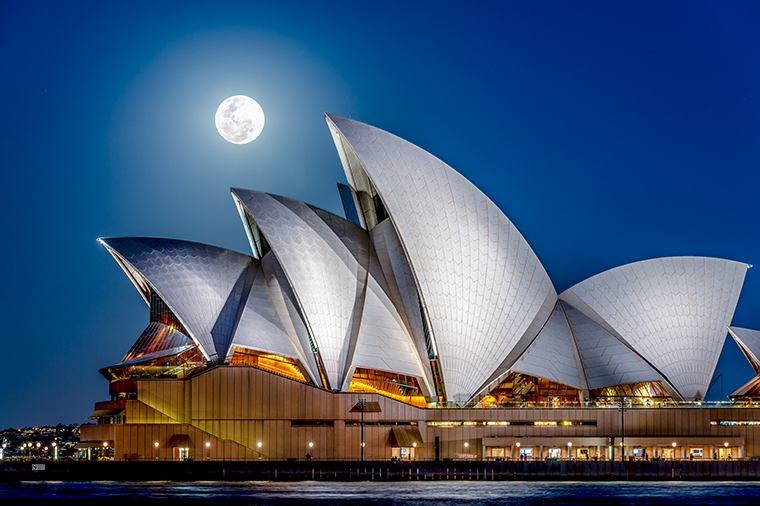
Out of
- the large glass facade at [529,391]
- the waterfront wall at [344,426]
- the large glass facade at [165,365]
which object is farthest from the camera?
the large glass facade at [529,391]

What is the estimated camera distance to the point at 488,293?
64.3m

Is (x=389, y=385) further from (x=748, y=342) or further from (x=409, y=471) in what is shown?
(x=748, y=342)

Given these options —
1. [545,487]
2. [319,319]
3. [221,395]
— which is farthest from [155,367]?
[545,487]

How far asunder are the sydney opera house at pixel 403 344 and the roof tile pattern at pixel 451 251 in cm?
13

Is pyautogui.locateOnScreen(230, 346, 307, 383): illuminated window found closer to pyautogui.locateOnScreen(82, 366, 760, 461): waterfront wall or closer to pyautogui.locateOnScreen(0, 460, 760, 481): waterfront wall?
pyautogui.locateOnScreen(82, 366, 760, 461): waterfront wall

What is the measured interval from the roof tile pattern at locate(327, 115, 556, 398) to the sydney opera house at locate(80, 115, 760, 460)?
0.44 feet

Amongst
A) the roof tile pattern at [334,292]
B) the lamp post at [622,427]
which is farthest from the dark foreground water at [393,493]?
the roof tile pattern at [334,292]

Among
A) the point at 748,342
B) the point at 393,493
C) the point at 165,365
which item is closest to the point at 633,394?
the point at 748,342

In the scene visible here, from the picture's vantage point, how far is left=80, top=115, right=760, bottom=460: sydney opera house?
60531 mm

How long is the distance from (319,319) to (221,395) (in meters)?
8.72

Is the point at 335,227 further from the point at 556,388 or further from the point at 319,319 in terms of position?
the point at 556,388

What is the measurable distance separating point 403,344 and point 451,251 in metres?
7.80

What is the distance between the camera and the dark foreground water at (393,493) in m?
44.8

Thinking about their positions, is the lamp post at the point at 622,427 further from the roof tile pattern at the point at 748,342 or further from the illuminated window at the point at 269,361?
the illuminated window at the point at 269,361
